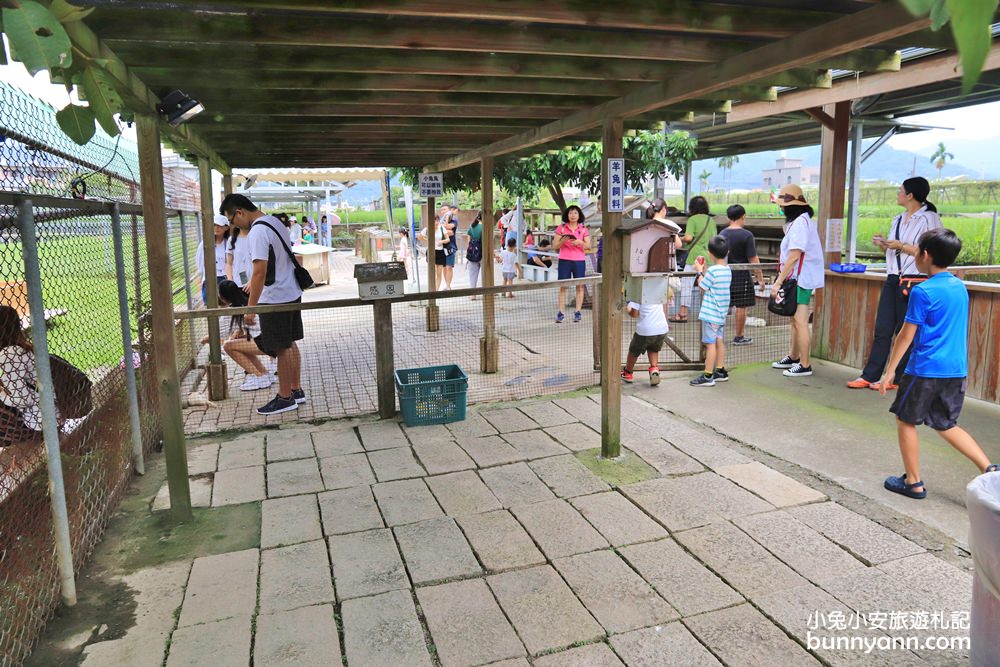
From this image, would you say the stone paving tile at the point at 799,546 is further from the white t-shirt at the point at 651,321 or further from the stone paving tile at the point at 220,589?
the white t-shirt at the point at 651,321

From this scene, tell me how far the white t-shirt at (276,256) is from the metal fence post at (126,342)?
1.34 meters

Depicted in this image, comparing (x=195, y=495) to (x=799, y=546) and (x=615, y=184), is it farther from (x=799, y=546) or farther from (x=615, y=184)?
(x=799, y=546)

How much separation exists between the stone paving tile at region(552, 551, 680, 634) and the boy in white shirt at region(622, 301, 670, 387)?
324 cm

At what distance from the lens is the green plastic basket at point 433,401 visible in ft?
17.6

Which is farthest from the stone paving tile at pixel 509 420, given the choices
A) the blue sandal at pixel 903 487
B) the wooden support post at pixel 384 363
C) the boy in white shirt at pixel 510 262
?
the boy in white shirt at pixel 510 262

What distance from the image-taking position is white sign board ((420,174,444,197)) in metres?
9.27

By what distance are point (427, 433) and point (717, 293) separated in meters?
3.07

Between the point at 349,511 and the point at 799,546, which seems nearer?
the point at 799,546

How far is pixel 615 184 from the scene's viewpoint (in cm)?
439

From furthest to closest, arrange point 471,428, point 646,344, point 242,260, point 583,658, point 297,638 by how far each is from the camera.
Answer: point 242,260 < point 646,344 < point 471,428 < point 297,638 < point 583,658

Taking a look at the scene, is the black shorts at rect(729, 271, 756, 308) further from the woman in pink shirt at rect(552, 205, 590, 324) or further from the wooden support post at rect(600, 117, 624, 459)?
the wooden support post at rect(600, 117, 624, 459)

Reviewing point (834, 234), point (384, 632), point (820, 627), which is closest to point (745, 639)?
point (820, 627)

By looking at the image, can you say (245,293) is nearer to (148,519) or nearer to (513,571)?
(148,519)

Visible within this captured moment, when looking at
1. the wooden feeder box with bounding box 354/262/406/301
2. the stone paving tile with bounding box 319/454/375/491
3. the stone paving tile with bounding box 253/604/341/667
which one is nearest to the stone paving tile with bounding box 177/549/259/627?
the stone paving tile with bounding box 253/604/341/667
